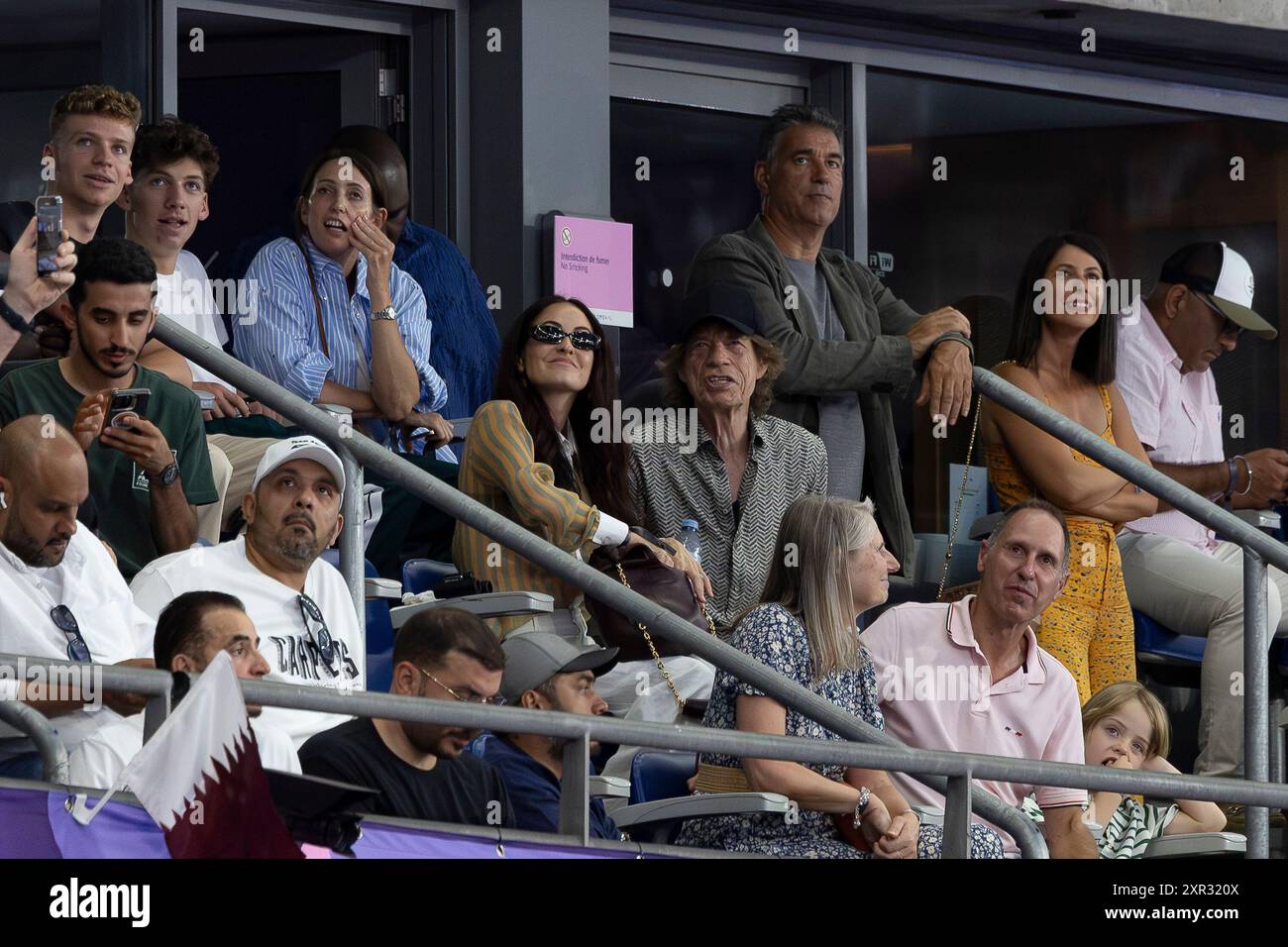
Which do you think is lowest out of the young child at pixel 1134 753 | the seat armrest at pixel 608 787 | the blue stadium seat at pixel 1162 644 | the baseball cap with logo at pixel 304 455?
the young child at pixel 1134 753

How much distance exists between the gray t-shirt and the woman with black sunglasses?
88 cm

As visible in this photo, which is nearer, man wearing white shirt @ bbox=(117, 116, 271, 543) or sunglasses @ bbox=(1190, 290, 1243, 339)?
man wearing white shirt @ bbox=(117, 116, 271, 543)

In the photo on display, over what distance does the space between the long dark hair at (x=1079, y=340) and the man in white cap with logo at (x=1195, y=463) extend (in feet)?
1.69

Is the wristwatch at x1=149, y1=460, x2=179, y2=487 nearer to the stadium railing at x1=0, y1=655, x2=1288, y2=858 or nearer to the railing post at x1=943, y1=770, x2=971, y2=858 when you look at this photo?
the stadium railing at x1=0, y1=655, x2=1288, y2=858

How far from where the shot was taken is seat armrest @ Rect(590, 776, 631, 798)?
199 inches

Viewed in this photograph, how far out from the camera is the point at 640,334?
8.79 m

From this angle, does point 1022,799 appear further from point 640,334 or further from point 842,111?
point 842,111

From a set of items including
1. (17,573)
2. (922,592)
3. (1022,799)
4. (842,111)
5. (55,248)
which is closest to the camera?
(17,573)

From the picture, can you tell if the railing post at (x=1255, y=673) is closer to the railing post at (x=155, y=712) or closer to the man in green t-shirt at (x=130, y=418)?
the man in green t-shirt at (x=130, y=418)

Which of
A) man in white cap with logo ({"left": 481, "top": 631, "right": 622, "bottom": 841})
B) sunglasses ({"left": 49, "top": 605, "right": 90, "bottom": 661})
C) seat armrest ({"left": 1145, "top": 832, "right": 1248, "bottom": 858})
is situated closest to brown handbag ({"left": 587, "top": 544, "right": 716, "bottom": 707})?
man in white cap with logo ({"left": 481, "top": 631, "right": 622, "bottom": 841})

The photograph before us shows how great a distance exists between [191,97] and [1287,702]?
416 centimetres

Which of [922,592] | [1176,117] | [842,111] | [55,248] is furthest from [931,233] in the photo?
[55,248]

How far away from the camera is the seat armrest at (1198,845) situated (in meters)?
5.94

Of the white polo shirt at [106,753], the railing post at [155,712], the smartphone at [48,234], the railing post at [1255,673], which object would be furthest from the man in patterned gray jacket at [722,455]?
the railing post at [155,712]
